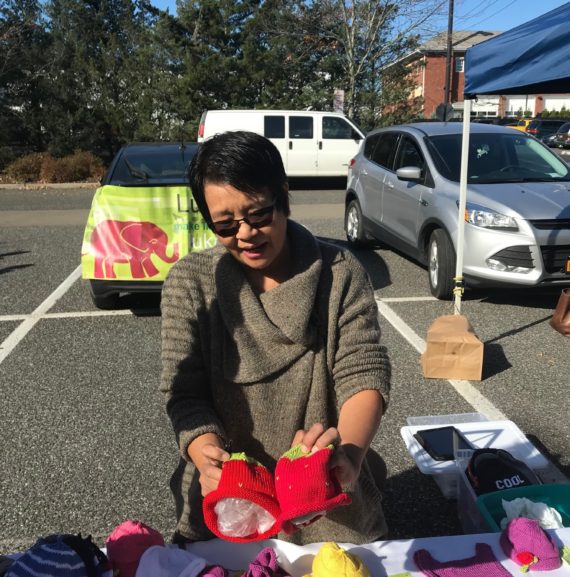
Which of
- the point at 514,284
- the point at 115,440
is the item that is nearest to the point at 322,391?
the point at 115,440

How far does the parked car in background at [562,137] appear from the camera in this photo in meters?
28.1

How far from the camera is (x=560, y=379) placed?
424 centimetres

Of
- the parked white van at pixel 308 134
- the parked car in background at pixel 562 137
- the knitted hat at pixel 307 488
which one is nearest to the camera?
the knitted hat at pixel 307 488

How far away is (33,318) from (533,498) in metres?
4.77

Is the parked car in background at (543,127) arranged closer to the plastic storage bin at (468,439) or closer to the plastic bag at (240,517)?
the plastic storage bin at (468,439)

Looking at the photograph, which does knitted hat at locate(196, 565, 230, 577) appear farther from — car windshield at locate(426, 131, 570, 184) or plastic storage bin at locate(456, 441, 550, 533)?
car windshield at locate(426, 131, 570, 184)

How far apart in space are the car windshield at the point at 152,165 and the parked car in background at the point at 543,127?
28598 millimetres

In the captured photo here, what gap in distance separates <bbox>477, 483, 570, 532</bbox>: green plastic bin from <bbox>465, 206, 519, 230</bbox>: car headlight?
3522 millimetres

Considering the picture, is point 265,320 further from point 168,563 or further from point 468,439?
point 468,439

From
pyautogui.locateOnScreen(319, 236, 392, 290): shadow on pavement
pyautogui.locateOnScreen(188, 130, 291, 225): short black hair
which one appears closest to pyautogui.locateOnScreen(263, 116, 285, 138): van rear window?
pyautogui.locateOnScreen(319, 236, 392, 290): shadow on pavement

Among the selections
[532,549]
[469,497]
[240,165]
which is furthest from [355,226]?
[240,165]

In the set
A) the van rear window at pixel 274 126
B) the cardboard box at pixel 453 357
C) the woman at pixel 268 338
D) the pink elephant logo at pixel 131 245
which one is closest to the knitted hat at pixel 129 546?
the woman at pixel 268 338

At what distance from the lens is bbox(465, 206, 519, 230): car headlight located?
5496 millimetres

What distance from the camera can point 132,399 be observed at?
3986 mm
